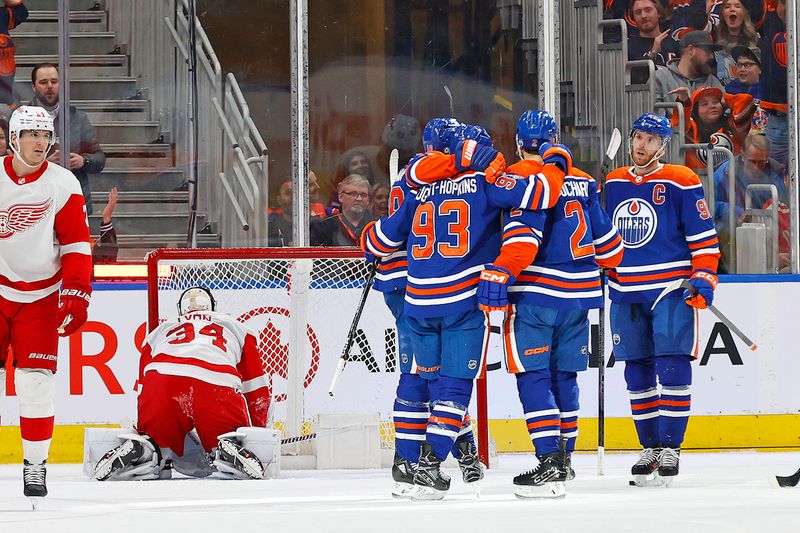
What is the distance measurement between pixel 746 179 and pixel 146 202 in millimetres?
3463

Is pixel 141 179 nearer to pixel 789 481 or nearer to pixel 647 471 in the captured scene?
pixel 647 471

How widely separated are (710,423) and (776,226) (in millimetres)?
1197

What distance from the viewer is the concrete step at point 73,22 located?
8219 millimetres

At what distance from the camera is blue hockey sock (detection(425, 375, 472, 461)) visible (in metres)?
4.73

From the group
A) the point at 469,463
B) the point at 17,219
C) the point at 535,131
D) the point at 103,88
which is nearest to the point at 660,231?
the point at 535,131

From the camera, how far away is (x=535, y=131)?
504 cm

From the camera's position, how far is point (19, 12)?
8.34 meters


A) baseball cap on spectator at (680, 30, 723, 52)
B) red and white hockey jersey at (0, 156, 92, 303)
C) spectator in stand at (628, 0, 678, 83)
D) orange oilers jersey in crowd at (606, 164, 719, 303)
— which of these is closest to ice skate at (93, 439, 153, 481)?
red and white hockey jersey at (0, 156, 92, 303)

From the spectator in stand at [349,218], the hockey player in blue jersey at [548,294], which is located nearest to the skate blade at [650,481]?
the hockey player in blue jersey at [548,294]

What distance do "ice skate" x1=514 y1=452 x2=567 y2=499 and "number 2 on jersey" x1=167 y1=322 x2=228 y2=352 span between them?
169 centimetres

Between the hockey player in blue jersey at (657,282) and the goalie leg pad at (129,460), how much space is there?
6.28ft

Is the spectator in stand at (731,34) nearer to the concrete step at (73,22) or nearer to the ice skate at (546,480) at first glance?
the concrete step at (73,22)

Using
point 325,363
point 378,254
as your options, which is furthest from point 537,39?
point 378,254

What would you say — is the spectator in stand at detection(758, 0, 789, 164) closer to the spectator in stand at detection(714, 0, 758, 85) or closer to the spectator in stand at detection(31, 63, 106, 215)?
the spectator in stand at detection(714, 0, 758, 85)
